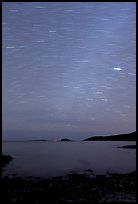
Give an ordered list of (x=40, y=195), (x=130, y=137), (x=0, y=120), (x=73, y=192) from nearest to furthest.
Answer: (x=0, y=120) → (x=40, y=195) → (x=73, y=192) → (x=130, y=137)

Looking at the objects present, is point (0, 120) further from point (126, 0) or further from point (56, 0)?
point (126, 0)

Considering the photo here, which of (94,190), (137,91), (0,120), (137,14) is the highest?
(137,14)

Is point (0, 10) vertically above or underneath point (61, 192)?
above

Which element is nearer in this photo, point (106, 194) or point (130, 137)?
point (106, 194)

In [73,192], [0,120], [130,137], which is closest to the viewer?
[0,120]

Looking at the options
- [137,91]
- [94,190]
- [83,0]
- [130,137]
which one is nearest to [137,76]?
[137,91]

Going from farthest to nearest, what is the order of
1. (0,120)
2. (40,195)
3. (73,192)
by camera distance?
(73,192)
(40,195)
(0,120)

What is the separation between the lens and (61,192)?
493 inches

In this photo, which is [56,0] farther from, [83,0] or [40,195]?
[40,195]

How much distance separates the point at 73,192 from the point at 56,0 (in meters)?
10.2

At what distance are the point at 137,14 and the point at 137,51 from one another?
0.45 meters

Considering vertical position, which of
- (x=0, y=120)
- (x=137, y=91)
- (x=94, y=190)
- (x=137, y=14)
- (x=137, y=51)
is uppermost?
(x=137, y=14)

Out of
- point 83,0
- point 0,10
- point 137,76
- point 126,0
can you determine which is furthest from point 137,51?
point 0,10

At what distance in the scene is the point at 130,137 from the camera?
137 metres
